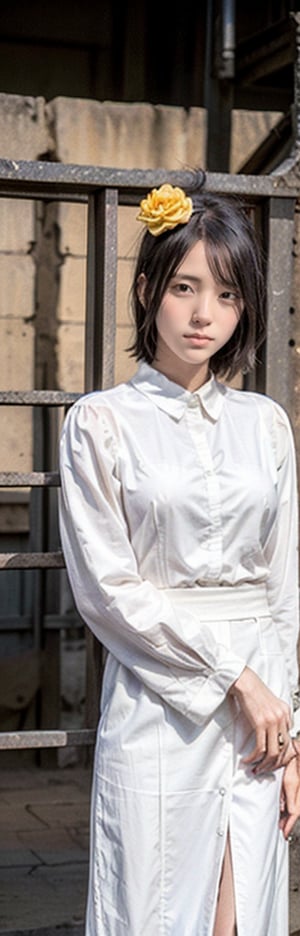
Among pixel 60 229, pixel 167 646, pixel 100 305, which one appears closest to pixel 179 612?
pixel 167 646

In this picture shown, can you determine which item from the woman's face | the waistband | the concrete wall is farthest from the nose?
the concrete wall

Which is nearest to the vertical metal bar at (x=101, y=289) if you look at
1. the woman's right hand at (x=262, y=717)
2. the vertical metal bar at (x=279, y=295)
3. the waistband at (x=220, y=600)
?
the vertical metal bar at (x=279, y=295)

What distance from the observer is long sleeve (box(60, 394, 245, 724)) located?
276 cm

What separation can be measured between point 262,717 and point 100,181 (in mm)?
1355

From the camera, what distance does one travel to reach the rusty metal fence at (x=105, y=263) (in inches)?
137

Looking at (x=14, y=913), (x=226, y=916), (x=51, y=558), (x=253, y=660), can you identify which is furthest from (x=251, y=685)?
(x=14, y=913)

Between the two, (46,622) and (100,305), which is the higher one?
(100,305)

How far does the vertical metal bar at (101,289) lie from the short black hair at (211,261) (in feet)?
1.77

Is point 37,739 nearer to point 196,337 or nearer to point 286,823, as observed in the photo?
point 286,823

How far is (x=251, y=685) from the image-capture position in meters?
2.80

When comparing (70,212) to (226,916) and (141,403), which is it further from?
(226,916)

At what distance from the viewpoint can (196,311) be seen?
2.84 m

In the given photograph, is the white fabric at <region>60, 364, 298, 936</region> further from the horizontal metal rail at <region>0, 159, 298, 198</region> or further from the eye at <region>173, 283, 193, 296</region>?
the horizontal metal rail at <region>0, 159, 298, 198</region>

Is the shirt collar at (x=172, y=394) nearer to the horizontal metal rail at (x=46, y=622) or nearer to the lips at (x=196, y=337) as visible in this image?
the lips at (x=196, y=337)
